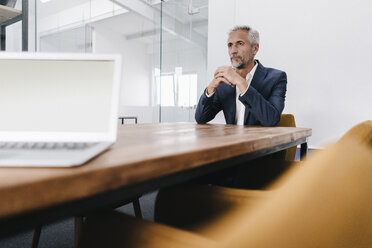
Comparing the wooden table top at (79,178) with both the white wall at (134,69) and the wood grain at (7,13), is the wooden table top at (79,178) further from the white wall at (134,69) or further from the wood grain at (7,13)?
the white wall at (134,69)

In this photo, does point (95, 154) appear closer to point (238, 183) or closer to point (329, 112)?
point (238, 183)

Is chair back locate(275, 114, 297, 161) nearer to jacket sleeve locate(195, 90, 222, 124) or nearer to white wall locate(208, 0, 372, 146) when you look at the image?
jacket sleeve locate(195, 90, 222, 124)

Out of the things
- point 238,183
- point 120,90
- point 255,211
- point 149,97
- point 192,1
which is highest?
point 192,1

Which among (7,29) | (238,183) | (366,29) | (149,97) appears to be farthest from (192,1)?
(149,97)

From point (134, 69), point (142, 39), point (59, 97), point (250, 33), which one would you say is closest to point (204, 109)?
point (250, 33)

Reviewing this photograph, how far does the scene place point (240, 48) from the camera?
6.49 ft

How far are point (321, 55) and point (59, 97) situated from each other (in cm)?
282

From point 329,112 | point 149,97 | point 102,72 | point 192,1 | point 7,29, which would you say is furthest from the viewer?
point 149,97

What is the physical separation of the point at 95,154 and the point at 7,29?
235 centimetres

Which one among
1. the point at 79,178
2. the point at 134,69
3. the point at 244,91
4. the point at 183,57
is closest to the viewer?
the point at 79,178

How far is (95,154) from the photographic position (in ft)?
1.13

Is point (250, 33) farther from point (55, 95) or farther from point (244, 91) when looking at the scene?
point (55, 95)

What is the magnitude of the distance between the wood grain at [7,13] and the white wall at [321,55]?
2415mm

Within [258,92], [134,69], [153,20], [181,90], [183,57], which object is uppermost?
[153,20]
